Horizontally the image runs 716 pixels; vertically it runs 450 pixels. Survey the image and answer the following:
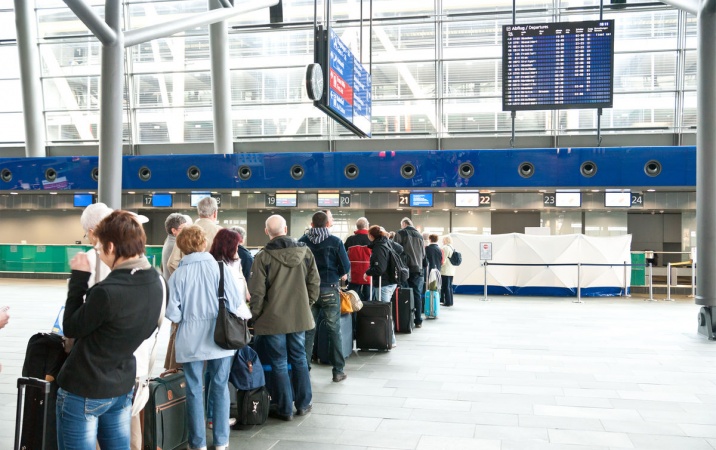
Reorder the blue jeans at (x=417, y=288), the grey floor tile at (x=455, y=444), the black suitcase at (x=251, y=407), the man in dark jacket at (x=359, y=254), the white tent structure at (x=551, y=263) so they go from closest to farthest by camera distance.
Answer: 1. the grey floor tile at (x=455, y=444)
2. the black suitcase at (x=251, y=407)
3. the man in dark jacket at (x=359, y=254)
4. the blue jeans at (x=417, y=288)
5. the white tent structure at (x=551, y=263)

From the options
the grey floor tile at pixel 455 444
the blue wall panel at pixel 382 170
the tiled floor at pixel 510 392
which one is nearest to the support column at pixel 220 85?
the blue wall panel at pixel 382 170

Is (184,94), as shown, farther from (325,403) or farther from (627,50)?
(325,403)

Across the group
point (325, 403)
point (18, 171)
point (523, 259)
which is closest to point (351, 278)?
point (325, 403)

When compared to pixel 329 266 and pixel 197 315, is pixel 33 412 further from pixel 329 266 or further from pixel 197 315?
pixel 329 266

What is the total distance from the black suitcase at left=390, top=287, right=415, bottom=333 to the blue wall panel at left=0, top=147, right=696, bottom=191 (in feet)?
16.3

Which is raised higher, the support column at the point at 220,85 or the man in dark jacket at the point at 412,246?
the support column at the point at 220,85

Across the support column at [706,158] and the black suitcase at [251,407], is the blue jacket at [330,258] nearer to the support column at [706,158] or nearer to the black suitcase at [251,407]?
the black suitcase at [251,407]

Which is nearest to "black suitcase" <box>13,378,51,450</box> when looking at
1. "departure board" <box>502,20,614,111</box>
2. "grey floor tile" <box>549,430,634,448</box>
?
"grey floor tile" <box>549,430,634,448</box>

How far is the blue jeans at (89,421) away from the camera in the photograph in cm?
306

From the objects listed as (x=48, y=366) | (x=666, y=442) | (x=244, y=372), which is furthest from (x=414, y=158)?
(x=48, y=366)

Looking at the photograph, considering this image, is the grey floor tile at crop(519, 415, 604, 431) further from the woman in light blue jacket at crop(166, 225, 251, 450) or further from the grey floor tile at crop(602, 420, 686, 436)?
the woman in light blue jacket at crop(166, 225, 251, 450)

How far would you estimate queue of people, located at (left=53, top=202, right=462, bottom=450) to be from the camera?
10.0 ft

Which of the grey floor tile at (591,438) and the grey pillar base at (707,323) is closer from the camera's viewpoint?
the grey floor tile at (591,438)

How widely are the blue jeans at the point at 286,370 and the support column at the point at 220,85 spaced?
16112mm
